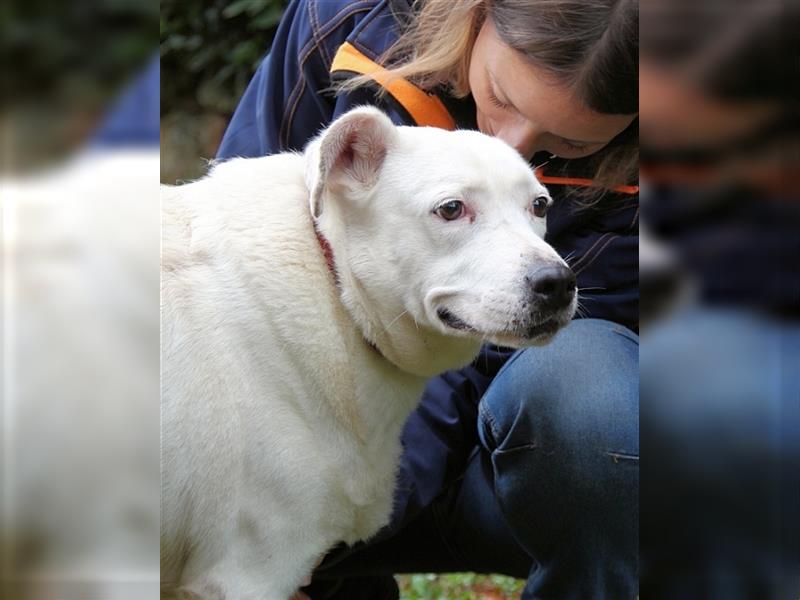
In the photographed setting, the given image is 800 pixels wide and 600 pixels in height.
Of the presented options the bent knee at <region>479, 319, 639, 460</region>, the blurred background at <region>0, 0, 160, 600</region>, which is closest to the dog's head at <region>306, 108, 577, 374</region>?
the bent knee at <region>479, 319, 639, 460</region>

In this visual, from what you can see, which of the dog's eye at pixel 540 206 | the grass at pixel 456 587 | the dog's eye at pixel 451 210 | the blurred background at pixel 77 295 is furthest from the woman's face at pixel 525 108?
the grass at pixel 456 587

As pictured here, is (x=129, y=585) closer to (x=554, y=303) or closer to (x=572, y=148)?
(x=554, y=303)

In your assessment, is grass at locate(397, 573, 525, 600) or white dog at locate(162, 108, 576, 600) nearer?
white dog at locate(162, 108, 576, 600)

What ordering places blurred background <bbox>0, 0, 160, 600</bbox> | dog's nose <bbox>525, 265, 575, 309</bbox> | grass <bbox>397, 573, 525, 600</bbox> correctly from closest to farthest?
blurred background <bbox>0, 0, 160, 600</bbox>
dog's nose <bbox>525, 265, 575, 309</bbox>
grass <bbox>397, 573, 525, 600</bbox>

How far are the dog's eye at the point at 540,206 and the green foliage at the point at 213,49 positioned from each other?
0.62 m

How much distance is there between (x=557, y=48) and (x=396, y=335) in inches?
21.1

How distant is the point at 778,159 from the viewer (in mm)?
909

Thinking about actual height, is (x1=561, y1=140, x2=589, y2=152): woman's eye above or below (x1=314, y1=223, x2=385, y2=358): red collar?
above

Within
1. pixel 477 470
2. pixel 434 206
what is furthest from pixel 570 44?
pixel 477 470

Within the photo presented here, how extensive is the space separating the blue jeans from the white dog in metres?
0.27

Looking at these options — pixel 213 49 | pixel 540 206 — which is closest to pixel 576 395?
pixel 540 206

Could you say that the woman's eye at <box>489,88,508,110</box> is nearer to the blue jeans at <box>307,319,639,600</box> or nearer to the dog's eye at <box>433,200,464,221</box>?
the dog's eye at <box>433,200,464,221</box>

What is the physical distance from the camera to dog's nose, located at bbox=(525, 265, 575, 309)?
134 cm

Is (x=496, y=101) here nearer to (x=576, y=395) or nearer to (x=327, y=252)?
(x=327, y=252)
